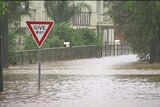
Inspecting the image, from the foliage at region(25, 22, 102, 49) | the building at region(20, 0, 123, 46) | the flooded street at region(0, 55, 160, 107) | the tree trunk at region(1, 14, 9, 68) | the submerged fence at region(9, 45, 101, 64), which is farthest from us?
the building at region(20, 0, 123, 46)

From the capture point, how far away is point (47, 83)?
17.7 m

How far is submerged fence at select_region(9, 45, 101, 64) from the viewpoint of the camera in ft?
105

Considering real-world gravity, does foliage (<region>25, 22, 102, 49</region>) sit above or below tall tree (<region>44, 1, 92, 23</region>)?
below

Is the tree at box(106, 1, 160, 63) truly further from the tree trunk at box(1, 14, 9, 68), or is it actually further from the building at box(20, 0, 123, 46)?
the building at box(20, 0, 123, 46)

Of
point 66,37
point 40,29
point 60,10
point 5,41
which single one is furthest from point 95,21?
point 40,29

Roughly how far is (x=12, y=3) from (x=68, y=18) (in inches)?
1012

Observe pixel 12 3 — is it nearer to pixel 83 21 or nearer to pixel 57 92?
pixel 57 92

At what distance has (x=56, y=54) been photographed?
3631 cm

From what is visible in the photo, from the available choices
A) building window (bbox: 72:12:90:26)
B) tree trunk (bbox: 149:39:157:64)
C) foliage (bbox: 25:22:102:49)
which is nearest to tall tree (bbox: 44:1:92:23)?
foliage (bbox: 25:22:102:49)

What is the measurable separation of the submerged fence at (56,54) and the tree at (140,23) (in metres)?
4.99

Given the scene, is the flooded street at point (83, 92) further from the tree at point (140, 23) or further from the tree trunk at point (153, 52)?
the tree trunk at point (153, 52)

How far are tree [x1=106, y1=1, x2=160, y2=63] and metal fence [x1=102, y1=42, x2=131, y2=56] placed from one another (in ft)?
33.3

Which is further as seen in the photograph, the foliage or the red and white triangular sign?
the foliage

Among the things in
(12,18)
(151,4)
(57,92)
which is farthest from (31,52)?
(57,92)
